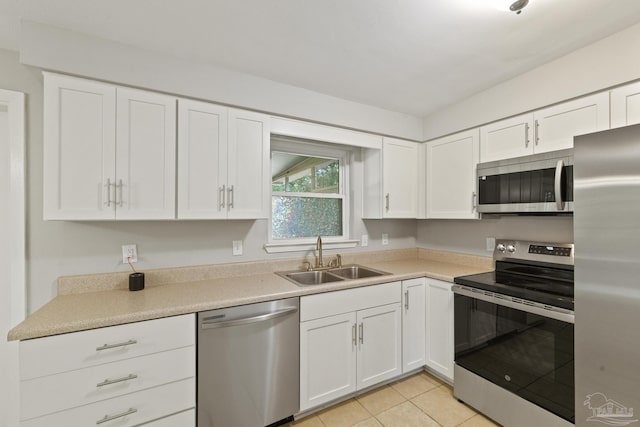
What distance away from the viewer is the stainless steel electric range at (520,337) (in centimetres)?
156

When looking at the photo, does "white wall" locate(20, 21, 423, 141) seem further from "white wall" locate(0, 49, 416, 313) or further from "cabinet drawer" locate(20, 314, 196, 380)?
"cabinet drawer" locate(20, 314, 196, 380)

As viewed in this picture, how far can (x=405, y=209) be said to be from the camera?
2867 millimetres

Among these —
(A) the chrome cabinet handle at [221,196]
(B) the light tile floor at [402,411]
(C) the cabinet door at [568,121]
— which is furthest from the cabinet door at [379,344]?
(C) the cabinet door at [568,121]

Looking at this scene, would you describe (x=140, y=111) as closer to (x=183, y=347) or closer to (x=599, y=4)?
(x=183, y=347)

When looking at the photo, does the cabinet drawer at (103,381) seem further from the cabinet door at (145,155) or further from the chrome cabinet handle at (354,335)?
the chrome cabinet handle at (354,335)

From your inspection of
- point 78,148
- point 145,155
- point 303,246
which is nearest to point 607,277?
point 303,246

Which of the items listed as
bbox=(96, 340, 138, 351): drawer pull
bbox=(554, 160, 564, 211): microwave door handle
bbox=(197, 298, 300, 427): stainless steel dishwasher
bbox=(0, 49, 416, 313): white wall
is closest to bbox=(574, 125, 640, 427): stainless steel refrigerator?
bbox=(554, 160, 564, 211): microwave door handle

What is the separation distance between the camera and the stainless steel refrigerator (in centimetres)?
123

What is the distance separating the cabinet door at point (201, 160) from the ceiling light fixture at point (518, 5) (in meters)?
1.75

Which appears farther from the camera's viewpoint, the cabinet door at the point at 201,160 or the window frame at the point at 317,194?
the window frame at the point at 317,194

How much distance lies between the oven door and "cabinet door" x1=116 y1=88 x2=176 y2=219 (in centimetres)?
220

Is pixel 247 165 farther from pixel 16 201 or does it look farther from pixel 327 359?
pixel 327 359

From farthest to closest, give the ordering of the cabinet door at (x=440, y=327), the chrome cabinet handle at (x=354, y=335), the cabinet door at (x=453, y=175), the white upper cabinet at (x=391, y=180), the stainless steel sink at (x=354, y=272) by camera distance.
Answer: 1. the white upper cabinet at (x=391, y=180)
2. the stainless steel sink at (x=354, y=272)
3. the cabinet door at (x=453, y=175)
4. the cabinet door at (x=440, y=327)
5. the chrome cabinet handle at (x=354, y=335)

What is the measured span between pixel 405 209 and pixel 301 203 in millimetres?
1066
